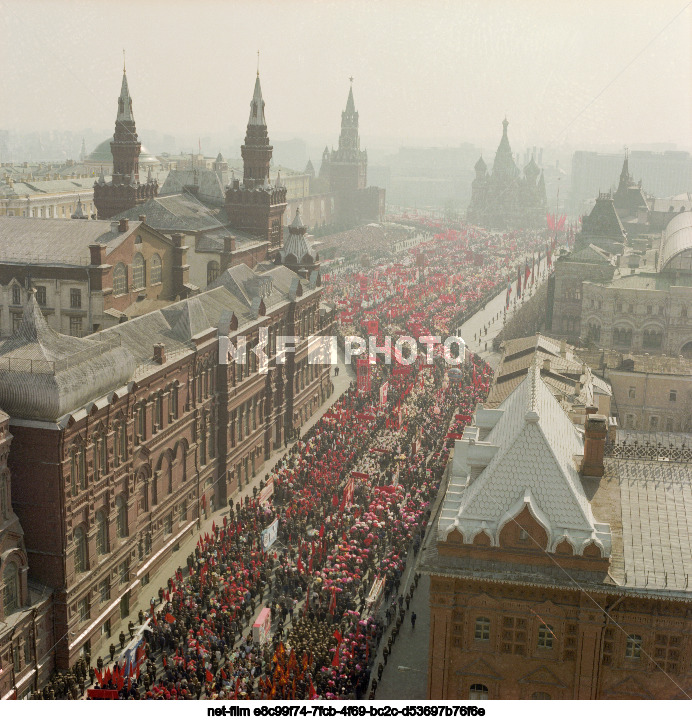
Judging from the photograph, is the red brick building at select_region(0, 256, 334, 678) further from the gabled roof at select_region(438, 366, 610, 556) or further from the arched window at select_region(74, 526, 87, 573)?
the gabled roof at select_region(438, 366, 610, 556)

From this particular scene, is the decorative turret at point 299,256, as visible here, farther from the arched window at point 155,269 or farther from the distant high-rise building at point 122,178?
the arched window at point 155,269

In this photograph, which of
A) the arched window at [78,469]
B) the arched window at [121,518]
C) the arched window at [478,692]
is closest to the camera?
the arched window at [478,692]

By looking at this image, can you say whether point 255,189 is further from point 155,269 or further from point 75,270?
point 75,270

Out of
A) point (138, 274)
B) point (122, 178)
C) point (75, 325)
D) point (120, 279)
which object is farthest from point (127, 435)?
point (122, 178)

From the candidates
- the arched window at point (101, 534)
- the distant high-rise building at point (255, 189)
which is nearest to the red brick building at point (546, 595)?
the arched window at point (101, 534)

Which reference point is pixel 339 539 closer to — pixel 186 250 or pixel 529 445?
pixel 529 445
